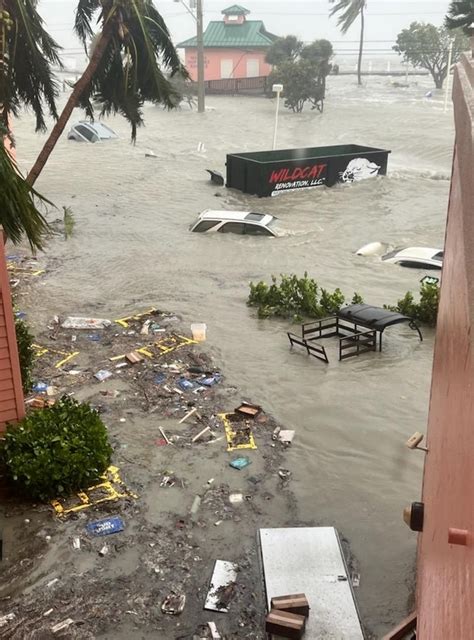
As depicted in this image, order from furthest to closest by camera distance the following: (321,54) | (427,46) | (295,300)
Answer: (427,46)
(321,54)
(295,300)

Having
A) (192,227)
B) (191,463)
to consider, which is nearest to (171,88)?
(192,227)

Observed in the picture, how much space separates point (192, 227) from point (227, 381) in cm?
1115

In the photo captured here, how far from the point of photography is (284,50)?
5669 centimetres

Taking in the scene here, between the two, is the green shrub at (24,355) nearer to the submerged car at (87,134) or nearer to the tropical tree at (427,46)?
the submerged car at (87,134)

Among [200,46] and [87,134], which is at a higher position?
[200,46]

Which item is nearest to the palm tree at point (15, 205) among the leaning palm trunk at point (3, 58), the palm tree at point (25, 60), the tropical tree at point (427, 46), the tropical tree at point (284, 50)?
the palm tree at point (25, 60)

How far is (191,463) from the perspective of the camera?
9.34m

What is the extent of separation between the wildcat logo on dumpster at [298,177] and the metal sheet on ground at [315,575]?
19.9 meters

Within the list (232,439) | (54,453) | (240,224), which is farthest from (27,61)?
(54,453)

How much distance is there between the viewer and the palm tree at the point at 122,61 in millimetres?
16531

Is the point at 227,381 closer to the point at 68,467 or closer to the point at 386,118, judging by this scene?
the point at 68,467

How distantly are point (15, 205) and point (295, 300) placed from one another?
31.6ft

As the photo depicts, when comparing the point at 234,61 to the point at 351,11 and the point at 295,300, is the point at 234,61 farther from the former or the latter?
the point at 295,300

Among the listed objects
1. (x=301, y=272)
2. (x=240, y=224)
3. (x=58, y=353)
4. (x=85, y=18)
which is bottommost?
(x=58, y=353)
